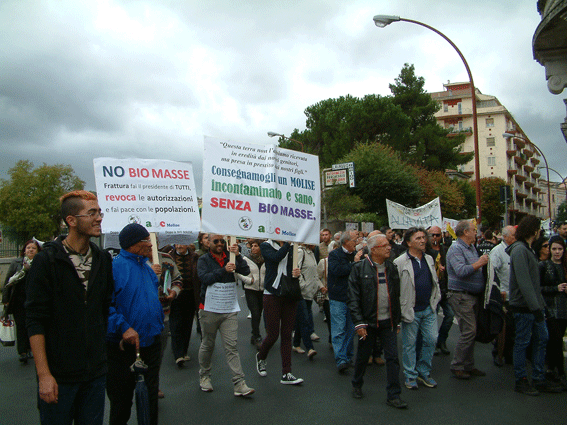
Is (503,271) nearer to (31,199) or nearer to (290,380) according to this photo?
(290,380)

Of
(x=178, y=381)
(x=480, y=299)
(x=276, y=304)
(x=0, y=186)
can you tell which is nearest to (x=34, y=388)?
(x=178, y=381)

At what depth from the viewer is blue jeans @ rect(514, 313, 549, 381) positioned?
5.24 meters

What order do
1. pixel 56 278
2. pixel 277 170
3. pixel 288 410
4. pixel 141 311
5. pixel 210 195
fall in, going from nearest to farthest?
pixel 56 278 → pixel 141 311 → pixel 288 410 → pixel 210 195 → pixel 277 170

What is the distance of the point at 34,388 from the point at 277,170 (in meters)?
3.97

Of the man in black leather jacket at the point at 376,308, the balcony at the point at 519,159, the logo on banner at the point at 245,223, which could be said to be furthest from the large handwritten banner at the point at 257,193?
the balcony at the point at 519,159

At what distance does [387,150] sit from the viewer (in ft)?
112

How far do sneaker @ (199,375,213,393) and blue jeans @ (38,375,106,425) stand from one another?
8.28 feet

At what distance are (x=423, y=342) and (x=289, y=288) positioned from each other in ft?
5.68

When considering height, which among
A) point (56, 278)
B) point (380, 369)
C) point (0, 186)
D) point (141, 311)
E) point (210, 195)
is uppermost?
point (0, 186)

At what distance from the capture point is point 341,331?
6367 mm

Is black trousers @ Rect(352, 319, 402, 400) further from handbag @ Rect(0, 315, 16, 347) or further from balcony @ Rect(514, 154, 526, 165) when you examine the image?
balcony @ Rect(514, 154, 526, 165)

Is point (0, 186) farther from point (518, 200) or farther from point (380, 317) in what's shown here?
point (518, 200)

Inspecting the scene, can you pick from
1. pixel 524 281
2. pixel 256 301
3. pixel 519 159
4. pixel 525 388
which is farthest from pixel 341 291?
pixel 519 159

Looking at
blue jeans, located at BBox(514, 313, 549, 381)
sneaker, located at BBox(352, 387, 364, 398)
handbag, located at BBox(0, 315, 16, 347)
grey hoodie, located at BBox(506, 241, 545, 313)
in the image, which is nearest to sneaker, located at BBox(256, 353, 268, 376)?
sneaker, located at BBox(352, 387, 364, 398)
